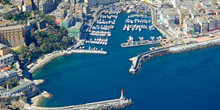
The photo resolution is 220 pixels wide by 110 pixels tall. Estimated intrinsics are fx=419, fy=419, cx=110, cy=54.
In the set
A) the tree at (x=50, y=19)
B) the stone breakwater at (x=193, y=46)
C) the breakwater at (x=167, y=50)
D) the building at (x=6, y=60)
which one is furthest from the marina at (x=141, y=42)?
the building at (x=6, y=60)

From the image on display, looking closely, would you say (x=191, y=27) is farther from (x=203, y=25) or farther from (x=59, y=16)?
(x=59, y=16)

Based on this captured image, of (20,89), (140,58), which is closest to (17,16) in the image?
(20,89)

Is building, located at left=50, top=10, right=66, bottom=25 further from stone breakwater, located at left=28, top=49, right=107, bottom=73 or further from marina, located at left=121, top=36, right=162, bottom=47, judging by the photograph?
marina, located at left=121, top=36, right=162, bottom=47

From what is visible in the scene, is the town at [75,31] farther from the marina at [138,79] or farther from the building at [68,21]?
the marina at [138,79]

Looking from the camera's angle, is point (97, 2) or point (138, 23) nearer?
point (138, 23)

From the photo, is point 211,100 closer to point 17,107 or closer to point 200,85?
point 200,85

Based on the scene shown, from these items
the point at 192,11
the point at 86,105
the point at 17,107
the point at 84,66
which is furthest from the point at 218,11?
the point at 17,107

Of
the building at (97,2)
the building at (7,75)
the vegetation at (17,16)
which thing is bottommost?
the building at (7,75)
